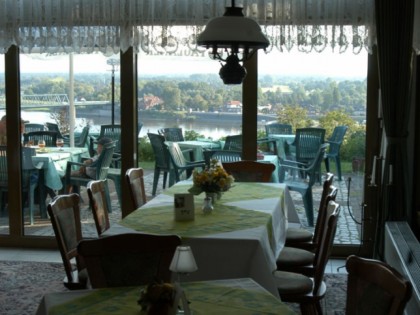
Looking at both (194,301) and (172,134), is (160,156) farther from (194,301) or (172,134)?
(194,301)

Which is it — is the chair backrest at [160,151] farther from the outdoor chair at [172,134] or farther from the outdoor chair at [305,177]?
the outdoor chair at [305,177]

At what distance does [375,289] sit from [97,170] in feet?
13.9

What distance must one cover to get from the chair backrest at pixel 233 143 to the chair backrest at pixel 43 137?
165cm

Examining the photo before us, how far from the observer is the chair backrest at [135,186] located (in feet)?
15.4

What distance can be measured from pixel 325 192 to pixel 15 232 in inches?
126

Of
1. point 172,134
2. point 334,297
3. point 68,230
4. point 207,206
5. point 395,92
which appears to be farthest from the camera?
point 172,134

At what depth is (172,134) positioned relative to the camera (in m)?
6.02

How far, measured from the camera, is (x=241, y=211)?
402 cm

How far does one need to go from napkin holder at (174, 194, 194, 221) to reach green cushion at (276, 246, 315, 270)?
705mm

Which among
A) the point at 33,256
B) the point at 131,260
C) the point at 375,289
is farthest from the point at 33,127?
the point at 375,289

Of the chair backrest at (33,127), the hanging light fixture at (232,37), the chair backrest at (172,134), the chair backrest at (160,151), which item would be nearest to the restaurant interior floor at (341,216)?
the chair backrest at (160,151)

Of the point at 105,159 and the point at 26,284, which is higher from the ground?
the point at 105,159

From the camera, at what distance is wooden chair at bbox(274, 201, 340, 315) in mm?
3357

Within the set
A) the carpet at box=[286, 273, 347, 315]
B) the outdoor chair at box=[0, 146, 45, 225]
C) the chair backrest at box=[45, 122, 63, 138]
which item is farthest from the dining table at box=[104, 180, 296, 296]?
the outdoor chair at box=[0, 146, 45, 225]
